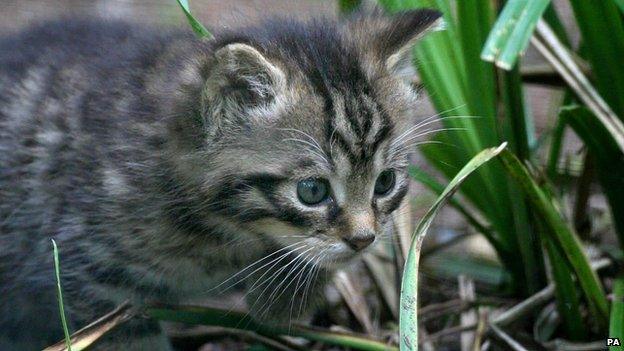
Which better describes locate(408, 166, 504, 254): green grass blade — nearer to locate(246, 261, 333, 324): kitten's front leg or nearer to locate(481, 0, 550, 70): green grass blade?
locate(246, 261, 333, 324): kitten's front leg

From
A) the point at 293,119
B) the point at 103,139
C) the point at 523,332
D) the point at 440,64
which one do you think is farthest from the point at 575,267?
the point at 103,139

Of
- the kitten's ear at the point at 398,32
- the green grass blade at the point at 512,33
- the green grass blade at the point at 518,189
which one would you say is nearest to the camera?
the green grass blade at the point at 512,33

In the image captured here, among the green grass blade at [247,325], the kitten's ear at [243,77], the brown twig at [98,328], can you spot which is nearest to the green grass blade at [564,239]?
the green grass blade at [247,325]

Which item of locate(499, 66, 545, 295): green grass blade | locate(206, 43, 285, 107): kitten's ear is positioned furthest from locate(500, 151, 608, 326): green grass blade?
locate(206, 43, 285, 107): kitten's ear

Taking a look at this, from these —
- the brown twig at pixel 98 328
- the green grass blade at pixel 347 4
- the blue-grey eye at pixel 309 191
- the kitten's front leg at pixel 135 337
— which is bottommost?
the kitten's front leg at pixel 135 337

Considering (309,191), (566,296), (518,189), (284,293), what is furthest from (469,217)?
(309,191)

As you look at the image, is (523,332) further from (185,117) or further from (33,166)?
(33,166)

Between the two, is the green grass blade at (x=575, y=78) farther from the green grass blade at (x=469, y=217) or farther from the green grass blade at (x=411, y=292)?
the green grass blade at (x=411, y=292)

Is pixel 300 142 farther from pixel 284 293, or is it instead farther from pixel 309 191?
pixel 284 293
